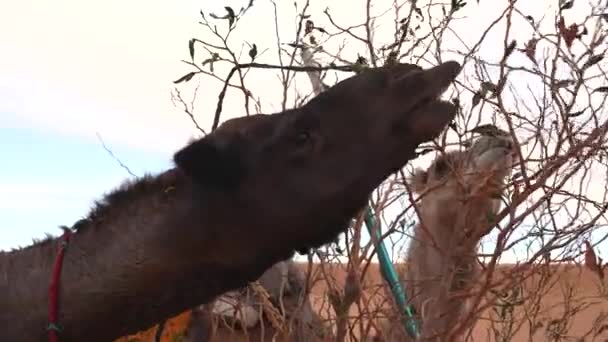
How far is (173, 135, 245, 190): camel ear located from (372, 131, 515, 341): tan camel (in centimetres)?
141

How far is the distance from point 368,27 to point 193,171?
2015mm

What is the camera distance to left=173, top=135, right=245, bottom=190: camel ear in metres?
3.15

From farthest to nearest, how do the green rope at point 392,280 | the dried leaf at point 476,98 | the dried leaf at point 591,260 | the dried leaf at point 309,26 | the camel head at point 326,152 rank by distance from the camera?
the dried leaf at point 309,26, the green rope at point 392,280, the dried leaf at point 591,260, the dried leaf at point 476,98, the camel head at point 326,152

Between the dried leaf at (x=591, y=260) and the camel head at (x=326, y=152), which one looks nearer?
the camel head at (x=326, y=152)

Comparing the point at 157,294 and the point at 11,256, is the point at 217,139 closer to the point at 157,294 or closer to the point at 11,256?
the point at 157,294

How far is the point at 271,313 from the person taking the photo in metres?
5.73

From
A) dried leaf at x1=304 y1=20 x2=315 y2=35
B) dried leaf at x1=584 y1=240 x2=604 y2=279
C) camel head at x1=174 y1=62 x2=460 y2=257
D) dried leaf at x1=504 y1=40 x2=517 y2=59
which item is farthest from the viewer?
dried leaf at x1=304 y1=20 x2=315 y2=35

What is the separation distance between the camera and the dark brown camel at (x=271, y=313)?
536cm

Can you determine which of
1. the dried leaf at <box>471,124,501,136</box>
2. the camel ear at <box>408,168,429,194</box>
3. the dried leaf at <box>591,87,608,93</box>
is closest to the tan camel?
the camel ear at <box>408,168,429,194</box>

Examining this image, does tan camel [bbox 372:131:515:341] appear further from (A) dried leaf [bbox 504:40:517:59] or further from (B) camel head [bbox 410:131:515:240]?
(A) dried leaf [bbox 504:40:517:59]

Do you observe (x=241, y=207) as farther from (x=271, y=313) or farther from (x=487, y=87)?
(x=271, y=313)

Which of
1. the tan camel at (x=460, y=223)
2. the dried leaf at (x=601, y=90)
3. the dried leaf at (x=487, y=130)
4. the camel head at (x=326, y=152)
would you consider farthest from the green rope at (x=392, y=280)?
the camel head at (x=326, y=152)

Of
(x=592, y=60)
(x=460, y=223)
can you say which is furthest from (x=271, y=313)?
(x=592, y=60)

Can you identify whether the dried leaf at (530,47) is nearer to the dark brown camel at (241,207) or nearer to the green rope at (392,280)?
the green rope at (392,280)
